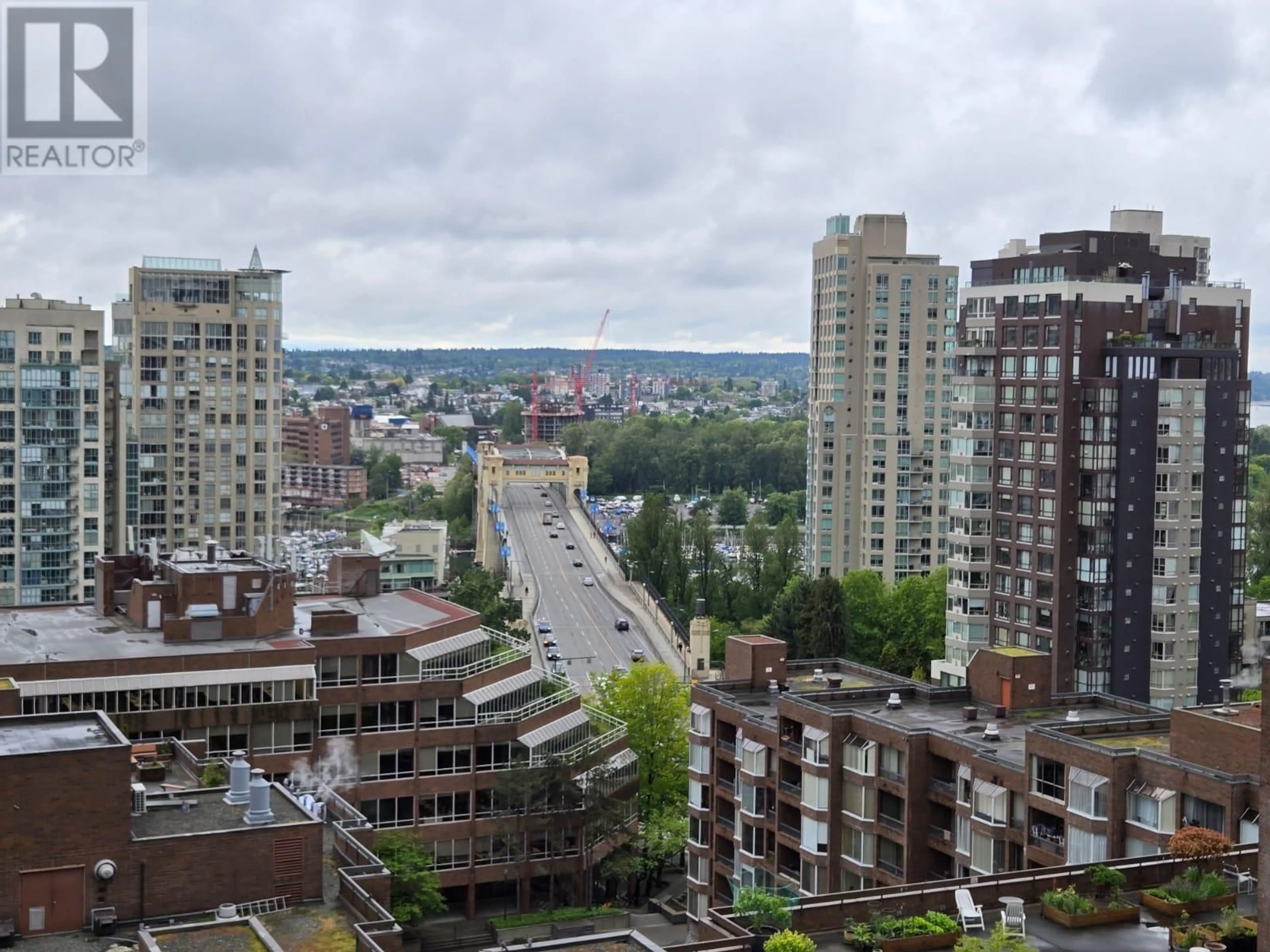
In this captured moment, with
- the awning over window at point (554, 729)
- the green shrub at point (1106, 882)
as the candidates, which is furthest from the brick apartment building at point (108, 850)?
the awning over window at point (554, 729)

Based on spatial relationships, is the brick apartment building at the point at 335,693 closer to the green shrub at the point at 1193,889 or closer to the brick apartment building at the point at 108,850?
the brick apartment building at the point at 108,850

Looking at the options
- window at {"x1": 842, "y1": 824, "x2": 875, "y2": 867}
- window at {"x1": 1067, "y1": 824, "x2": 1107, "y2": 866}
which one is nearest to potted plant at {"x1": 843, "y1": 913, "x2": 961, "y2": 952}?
window at {"x1": 1067, "y1": 824, "x2": 1107, "y2": 866}

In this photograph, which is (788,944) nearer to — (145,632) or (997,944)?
(997,944)

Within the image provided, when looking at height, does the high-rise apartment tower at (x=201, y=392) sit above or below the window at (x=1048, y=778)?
above

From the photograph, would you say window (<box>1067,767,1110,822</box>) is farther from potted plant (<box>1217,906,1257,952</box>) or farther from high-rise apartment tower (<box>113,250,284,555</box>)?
high-rise apartment tower (<box>113,250,284,555</box>)

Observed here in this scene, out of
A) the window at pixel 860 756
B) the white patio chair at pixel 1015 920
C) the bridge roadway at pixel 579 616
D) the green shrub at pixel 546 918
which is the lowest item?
the green shrub at pixel 546 918

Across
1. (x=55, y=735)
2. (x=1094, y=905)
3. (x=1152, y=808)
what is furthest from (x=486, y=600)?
(x=1094, y=905)
